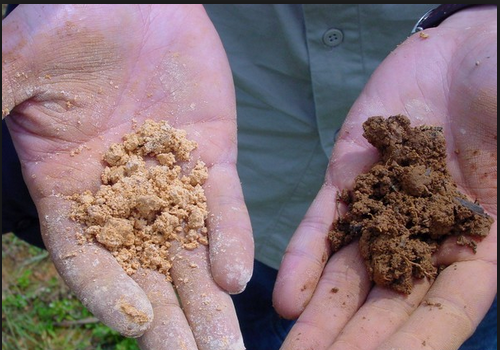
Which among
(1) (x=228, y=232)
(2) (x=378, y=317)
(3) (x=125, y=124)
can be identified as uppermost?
(3) (x=125, y=124)

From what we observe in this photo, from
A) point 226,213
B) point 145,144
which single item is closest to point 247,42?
point 145,144

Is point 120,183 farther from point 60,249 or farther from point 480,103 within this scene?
point 480,103

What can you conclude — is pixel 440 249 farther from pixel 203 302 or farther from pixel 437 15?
pixel 437 15

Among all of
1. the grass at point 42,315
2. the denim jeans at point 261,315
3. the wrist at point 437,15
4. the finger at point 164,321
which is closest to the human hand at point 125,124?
the finger at point 164,321

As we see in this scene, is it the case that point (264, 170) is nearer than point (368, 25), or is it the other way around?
point (368, 25)

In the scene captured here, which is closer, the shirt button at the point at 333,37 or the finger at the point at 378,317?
the finger at the point at 378,317

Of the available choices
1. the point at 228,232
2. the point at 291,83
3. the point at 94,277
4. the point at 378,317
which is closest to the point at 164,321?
the point at 94,277

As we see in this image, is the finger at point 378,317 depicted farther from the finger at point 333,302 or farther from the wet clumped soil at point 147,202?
the wet clumped soil at point 147,202

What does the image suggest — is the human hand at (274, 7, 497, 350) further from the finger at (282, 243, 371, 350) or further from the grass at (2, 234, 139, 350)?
the grass at (2, 234, 139, 350)
